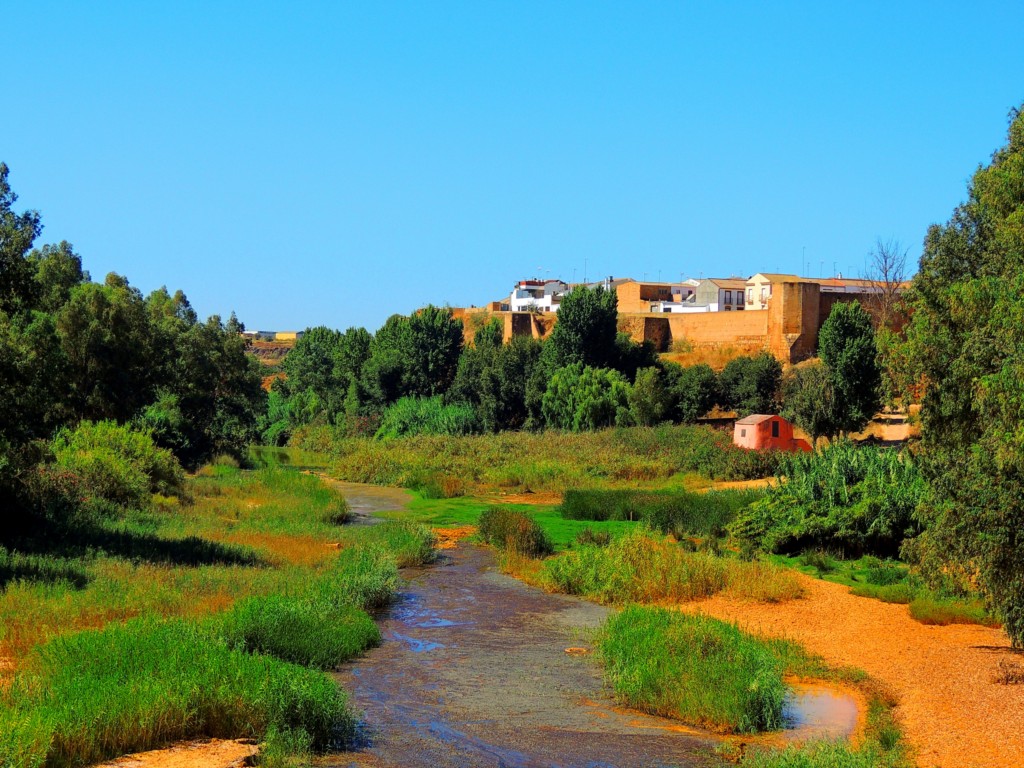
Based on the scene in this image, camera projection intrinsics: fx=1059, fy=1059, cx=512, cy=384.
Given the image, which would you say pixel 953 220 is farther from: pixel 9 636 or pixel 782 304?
pixel 782 304

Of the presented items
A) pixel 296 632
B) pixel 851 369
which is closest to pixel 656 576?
pixel 296 632

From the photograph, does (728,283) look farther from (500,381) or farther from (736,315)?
(500,381)

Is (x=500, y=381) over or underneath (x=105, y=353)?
underneath

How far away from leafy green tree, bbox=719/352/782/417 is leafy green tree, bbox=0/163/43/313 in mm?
36864

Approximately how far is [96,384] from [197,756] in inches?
872

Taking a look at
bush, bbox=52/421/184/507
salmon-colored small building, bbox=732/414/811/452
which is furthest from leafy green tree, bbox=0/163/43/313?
salmon-colored small building, bbox=732/414/811/452

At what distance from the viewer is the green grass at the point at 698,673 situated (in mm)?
11039

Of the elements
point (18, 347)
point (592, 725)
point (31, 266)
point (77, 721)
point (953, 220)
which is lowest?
point (592, 725)

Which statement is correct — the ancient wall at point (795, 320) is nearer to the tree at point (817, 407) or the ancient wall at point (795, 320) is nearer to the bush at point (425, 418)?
the tree at point (817, 407)

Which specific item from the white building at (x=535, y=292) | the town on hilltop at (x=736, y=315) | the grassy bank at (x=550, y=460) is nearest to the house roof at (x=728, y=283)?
the town on hilltop at (x=736, y=315)

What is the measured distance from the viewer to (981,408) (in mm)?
11922

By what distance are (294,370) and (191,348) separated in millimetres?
34709

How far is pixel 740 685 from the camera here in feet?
36.9

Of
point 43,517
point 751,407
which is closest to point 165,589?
point 43,517
